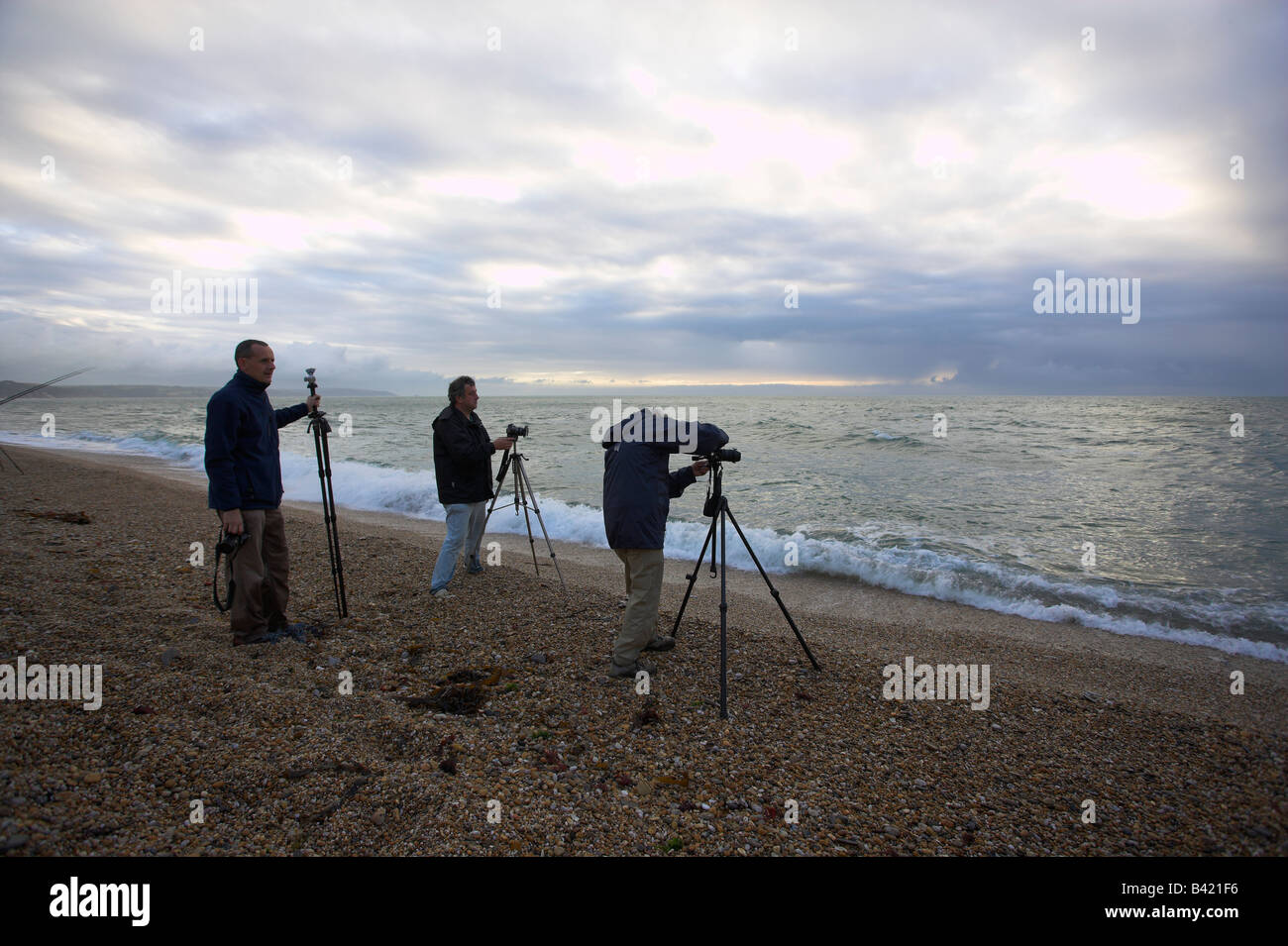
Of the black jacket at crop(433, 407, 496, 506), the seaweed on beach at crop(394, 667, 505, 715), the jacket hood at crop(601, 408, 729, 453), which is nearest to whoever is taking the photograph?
the seaweed on beach at crop(394, 667, 505, 715)

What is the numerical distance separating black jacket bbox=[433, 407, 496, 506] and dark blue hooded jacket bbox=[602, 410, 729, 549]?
8.99ft

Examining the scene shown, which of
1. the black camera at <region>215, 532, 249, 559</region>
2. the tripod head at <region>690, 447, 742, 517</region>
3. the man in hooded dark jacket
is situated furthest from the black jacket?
the tripod head at <region>690, 447, 742, 517</region>

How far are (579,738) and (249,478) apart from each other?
3.25 m

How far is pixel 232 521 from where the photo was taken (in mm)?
4500

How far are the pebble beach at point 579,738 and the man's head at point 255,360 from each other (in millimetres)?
2200

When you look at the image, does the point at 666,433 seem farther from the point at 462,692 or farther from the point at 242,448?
the point at 242,448

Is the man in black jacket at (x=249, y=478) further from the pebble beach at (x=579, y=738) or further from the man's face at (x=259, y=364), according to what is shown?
the pebble beach at (x=579, y=738)

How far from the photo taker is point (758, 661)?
525 cm

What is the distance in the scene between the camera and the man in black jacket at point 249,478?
445 cm

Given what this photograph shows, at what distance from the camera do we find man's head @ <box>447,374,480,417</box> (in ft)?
21.7

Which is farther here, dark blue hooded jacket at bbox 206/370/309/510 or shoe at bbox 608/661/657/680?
shoe at bbox 608/661/657/680

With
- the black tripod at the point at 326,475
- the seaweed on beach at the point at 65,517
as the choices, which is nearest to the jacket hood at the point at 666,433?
the black tripod at the point at 326,475

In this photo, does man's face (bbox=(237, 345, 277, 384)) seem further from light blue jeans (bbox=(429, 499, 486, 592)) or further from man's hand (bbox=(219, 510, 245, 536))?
light blue jeans (bbox=(429, 499, 486, 592))
